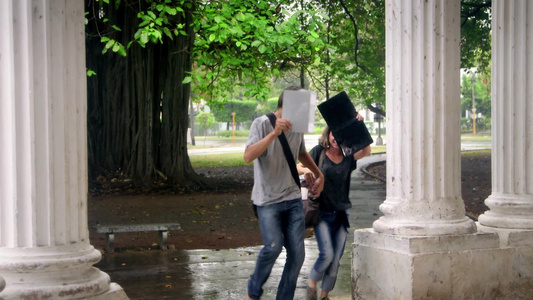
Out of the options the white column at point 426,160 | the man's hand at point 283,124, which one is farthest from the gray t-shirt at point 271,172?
the white column at point 426,160

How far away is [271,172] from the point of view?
602 cm

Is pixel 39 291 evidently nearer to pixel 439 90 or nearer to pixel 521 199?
pixel 439 90

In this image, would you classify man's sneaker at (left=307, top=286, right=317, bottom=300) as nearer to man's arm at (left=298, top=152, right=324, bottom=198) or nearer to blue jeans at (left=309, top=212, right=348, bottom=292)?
blue jeans at (left=309, top=212, right=348, bottom=292)

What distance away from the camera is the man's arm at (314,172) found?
637 centimetres

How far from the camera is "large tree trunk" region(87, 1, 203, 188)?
18281 mm

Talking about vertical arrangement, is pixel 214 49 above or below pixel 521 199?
above

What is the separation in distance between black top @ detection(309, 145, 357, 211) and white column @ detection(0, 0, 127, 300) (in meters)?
2.63

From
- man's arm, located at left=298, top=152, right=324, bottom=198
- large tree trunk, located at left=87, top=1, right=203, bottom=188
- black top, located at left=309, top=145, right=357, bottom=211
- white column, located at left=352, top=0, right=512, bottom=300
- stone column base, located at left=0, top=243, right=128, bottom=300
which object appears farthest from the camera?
large tree trunk, located at left=87, top=1, right=203, bottom=188

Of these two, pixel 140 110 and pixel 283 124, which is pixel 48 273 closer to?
pixel 283 124

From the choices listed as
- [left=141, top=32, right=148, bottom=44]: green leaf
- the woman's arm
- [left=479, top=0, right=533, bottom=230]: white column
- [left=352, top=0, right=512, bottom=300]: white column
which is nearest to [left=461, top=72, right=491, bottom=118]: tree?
[left=141, top=32, right=148, bottom=44]: green leaf

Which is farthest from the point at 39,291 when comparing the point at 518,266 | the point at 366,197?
the point at 366,197

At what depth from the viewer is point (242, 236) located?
12.0 metres

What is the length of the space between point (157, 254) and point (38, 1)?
583cm

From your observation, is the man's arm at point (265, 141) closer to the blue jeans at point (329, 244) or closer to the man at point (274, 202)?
the man at point (274, 202)
